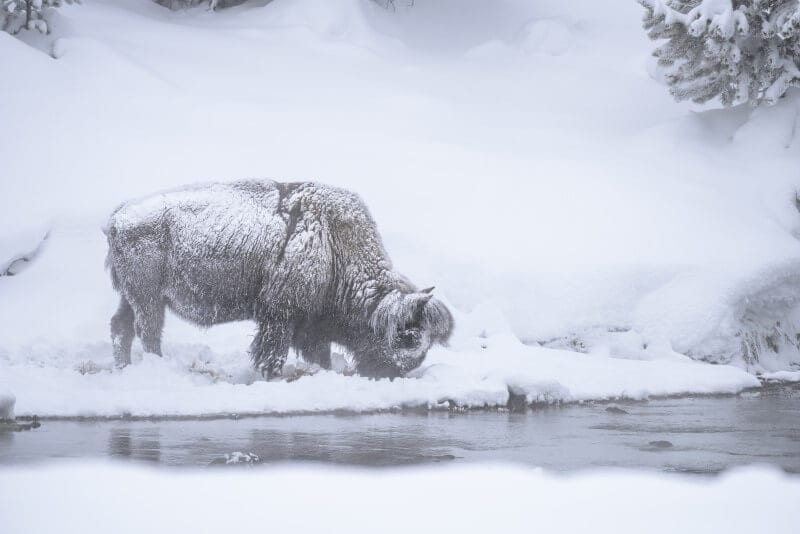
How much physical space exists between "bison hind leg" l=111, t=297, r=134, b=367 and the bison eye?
103 inches

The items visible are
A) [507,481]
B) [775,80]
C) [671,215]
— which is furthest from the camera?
[775,80]

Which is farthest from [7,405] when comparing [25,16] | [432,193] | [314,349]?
[25,16]

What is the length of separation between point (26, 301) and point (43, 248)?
106cm

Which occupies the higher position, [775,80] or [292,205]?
[775,80]

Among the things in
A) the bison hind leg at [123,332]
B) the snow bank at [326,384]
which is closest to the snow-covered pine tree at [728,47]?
the snow bank at [326,384]

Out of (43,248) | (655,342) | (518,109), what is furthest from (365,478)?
(518,109)

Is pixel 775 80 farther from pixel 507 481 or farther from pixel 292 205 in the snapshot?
pixel 507 481

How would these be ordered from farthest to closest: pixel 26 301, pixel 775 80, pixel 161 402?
1. pixel 775 80
2. pixel 26 301
3. pixel 161 402

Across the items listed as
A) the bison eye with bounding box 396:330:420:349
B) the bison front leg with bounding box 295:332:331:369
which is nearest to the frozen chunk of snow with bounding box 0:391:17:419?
the bison front leg with bounding box 295:332:331:369

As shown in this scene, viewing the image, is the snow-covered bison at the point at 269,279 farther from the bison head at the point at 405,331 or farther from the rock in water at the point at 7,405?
the rock in water at the point at 7,405

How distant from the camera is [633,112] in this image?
16609mm

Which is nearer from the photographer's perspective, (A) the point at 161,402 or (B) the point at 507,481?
(B) the point at 507,481

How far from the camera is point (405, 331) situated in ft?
26.9

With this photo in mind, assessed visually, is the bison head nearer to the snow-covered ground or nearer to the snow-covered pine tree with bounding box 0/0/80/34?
the snow-covered ground
